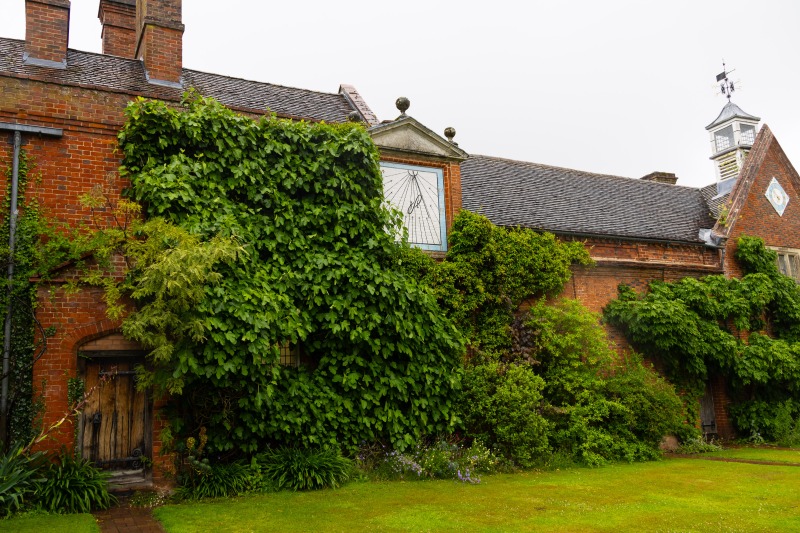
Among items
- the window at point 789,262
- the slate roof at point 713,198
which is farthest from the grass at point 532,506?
the slate roof at point 713,198

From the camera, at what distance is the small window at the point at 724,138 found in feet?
79.5

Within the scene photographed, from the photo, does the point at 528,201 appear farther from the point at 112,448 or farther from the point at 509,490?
the point at 112,448

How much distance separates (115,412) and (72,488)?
1618mm

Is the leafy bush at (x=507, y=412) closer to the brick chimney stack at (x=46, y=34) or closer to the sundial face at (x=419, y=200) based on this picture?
the sundial face at (x=419, y=200)

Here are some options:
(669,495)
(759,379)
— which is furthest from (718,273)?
(669,495)

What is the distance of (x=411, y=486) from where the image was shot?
9.85 meters

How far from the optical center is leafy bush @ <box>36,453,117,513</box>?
8492 millimetres

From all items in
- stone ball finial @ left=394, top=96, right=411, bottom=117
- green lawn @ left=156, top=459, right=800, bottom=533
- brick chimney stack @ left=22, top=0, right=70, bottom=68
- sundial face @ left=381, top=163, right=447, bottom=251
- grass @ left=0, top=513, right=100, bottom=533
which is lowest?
green lawn @ left=156, top=459, right=800, bottom=533

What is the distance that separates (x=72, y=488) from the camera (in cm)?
874

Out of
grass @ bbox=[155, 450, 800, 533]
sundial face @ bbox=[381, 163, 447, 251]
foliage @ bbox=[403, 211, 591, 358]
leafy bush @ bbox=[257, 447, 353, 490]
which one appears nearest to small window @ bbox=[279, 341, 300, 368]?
leafy bush @ bbox=[257, 447, 353, 490]

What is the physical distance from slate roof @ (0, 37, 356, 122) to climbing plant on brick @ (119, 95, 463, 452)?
1980 mm

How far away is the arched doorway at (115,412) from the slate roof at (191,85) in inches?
184

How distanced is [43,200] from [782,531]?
1134 cm

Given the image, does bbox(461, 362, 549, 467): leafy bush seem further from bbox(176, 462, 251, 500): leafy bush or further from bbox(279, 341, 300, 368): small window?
bbox(176, 462, 251, 500): leafy bush
